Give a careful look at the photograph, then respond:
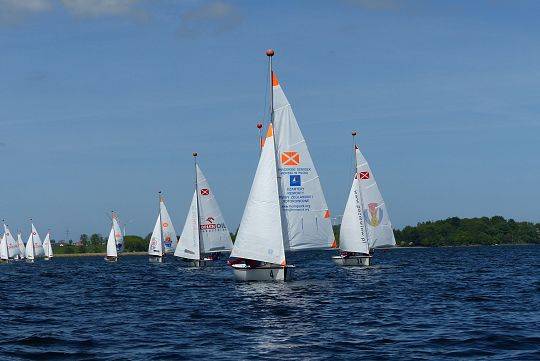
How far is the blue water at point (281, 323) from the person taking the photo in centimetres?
2180

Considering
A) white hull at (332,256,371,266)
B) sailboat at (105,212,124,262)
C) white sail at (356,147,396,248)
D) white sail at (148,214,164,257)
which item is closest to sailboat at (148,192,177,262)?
white sail at (148,214,164,257)

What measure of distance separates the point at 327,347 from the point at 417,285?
78.9 ft

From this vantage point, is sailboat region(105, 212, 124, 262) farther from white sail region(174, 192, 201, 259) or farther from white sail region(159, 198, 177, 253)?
white sail region(174, 192, 201, 259)

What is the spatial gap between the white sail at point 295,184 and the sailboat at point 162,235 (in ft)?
211

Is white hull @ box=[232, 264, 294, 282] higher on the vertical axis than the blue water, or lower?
higher

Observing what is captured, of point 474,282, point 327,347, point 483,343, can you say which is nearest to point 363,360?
point 327,347

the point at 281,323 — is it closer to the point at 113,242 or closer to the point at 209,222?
the point at 209,222

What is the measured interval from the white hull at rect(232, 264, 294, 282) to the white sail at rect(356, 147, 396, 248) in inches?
1136

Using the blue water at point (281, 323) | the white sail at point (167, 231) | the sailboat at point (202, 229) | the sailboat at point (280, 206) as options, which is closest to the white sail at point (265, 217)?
the sailboat at point (280, 206)

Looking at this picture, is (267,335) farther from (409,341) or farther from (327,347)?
(409,341)

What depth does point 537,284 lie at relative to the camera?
1757 inches

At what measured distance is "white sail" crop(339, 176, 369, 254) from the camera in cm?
6562

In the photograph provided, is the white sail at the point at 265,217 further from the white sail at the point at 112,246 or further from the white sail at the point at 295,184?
the white sail at the point at 112,246

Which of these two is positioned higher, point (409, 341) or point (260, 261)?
point (260, 261)
